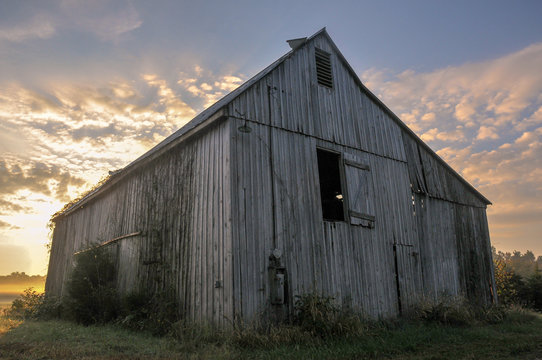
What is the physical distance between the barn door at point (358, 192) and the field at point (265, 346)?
2892mm

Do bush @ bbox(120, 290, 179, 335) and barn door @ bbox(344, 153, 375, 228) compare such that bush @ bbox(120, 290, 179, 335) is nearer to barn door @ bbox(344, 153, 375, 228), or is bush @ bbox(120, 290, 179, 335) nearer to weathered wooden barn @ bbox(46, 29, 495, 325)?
weathered wooden barn @ bbox(46, 29, 495, 325)

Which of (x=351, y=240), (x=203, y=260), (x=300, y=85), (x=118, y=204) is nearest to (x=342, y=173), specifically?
(x=351, y=240)

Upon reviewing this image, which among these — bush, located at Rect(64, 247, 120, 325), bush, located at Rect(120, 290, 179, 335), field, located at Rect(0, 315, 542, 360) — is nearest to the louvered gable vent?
field, located at Rect(0, 315, 542, 360)

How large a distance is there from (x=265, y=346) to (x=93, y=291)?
6.91 metres

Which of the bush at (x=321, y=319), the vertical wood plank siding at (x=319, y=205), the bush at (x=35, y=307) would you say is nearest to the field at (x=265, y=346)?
the bush at (x=321, y=319)

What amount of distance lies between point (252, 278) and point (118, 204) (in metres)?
7.85

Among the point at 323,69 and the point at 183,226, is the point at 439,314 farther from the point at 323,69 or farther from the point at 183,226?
the point at 323,69

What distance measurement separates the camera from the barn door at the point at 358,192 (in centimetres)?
1077

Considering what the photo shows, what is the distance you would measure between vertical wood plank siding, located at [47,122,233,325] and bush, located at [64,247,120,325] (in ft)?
1.49

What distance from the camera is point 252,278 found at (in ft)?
26.6

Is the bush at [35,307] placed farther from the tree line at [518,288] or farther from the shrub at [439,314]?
the tree line at [518,288]

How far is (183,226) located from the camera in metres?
9.90

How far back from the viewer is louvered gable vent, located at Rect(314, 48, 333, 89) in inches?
452

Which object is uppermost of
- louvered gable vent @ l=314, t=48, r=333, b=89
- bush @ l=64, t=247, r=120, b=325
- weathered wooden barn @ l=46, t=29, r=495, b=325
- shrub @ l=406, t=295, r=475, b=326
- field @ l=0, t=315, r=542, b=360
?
louvered gable vent @ l=314, t=48, r=333, b=89
